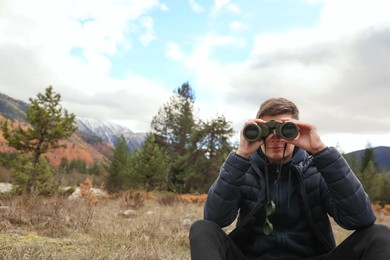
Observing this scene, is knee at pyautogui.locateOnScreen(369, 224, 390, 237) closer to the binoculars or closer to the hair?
the binoculars

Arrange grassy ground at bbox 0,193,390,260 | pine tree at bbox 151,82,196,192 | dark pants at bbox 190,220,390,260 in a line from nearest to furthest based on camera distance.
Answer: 1. dark pants at bbox 190,220,390,260
2. grassy ground at bbox 0,193,390,260
3. pine tree at bbox 151,82,196,192

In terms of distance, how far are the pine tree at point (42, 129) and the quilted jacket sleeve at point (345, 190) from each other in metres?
17.0

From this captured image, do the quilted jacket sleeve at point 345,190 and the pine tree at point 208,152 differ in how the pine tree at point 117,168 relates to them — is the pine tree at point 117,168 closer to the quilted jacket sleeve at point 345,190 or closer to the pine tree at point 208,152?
the pine tree at point 208,152

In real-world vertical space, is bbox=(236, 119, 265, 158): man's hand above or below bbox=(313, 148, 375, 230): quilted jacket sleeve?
above

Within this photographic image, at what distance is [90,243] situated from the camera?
3357 millimetres

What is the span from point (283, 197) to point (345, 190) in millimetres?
430

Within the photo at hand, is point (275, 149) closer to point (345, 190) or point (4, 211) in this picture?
point (345, 190)

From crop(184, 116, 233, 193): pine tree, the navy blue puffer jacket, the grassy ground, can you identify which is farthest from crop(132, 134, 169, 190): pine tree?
the navy blue puffer jacket

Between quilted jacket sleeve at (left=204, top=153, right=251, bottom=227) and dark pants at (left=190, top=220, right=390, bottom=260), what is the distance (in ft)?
0.70

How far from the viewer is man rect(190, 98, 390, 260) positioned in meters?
2.03

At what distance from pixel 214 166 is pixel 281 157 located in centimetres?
2091

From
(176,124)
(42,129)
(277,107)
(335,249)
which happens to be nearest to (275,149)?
(277,107)

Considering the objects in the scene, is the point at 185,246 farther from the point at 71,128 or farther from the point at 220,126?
the point at 220,126

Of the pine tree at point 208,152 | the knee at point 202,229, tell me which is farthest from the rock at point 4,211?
the pine tree at point 208,152
